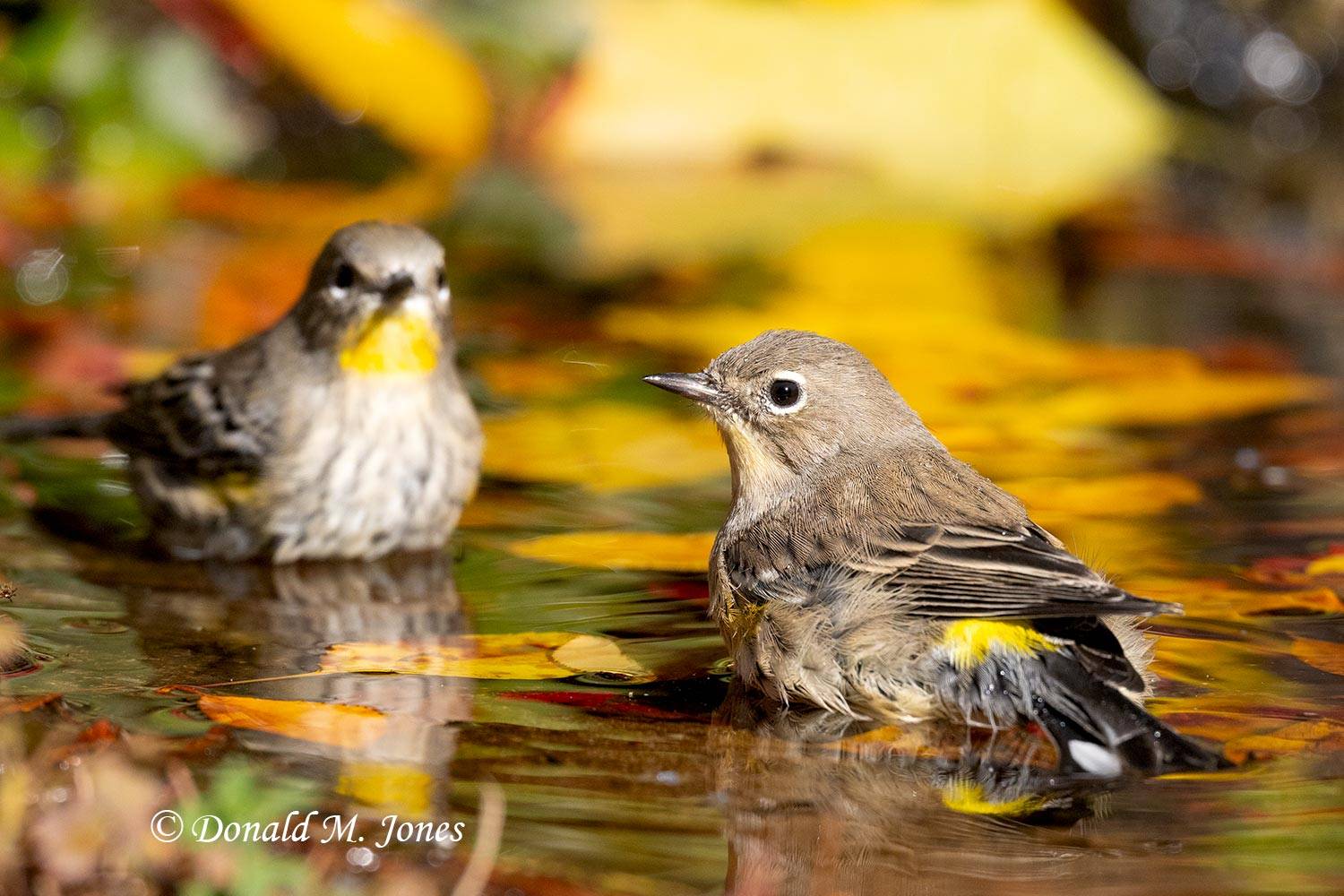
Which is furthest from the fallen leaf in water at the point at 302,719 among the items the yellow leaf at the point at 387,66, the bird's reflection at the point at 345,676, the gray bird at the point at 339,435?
the yellow leaf at the point at 387,66

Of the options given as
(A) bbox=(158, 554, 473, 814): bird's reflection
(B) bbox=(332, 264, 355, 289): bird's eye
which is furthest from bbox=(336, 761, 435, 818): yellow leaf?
(B) bbox=(332, 264, 355, 289): bird's eye

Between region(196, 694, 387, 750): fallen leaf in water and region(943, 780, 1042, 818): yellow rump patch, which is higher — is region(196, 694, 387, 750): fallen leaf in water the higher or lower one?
the lower one

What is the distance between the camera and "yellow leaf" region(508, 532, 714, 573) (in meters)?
4.82

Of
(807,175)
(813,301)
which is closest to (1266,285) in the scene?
(813,301)

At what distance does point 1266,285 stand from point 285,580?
5.91m

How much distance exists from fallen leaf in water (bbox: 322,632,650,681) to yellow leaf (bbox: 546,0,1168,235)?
7140mm

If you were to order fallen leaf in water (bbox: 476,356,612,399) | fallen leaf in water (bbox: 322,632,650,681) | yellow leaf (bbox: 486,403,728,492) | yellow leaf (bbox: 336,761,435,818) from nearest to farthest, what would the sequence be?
yellow leaf (bbox: 336,761,435,818), fallen leaf in water (bbox: 322,632,650,681), yellow leaf (bbox: 486,403,728,492), fallen leaf in water (bbox: 476,356,612,399)

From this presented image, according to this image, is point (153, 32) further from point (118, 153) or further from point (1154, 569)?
point (1154, 569)

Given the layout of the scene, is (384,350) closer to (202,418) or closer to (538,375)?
(202,418)

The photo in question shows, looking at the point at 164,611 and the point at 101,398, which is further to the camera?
the point at 101,398

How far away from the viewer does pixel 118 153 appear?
9891mm

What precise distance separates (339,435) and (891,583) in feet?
6.97

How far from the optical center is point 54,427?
19.1ft

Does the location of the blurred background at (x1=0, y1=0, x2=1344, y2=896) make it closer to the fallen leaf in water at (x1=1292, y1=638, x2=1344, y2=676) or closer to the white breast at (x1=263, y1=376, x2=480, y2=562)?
the fallen leaf in water at (x1=1292, y1=638, x2=1344, y2=676)
